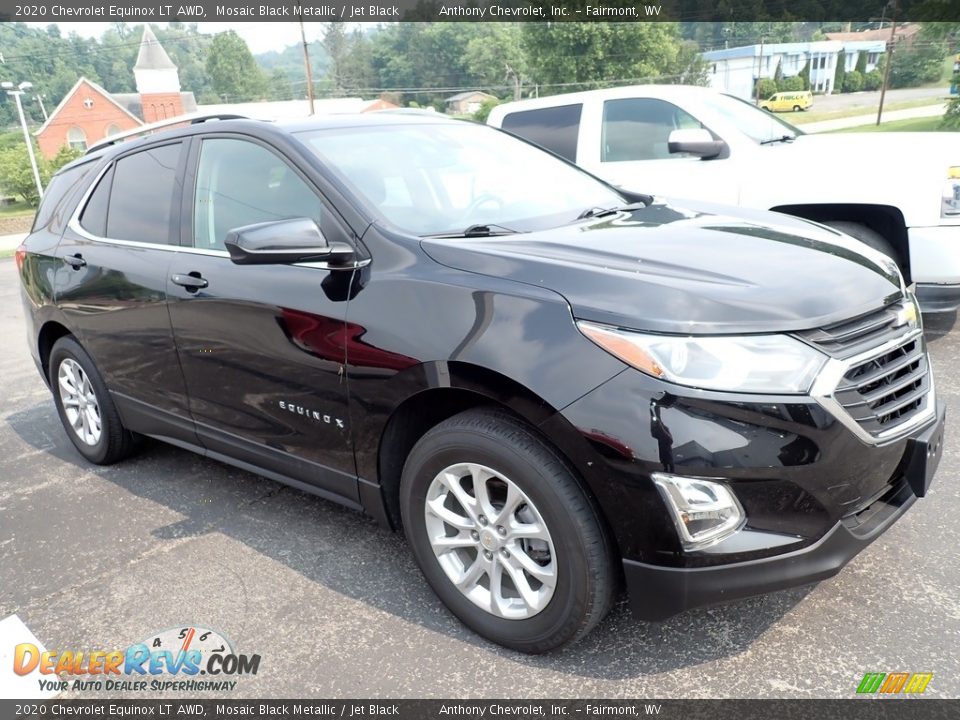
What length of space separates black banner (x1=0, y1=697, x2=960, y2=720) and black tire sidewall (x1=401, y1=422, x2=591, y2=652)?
214 millimetres

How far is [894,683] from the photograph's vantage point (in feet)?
7.21

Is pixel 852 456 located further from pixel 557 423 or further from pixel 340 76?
pixel 340 76

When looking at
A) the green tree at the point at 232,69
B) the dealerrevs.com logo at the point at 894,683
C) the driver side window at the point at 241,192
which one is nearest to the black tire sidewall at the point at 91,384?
the driver side window at the point at 241,192

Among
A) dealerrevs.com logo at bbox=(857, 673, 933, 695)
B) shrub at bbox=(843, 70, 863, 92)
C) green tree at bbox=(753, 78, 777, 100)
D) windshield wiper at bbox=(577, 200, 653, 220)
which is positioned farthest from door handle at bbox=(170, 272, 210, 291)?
shrub at bbox=(843, 70, 863, 92)

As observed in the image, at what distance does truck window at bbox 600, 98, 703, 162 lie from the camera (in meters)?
6.22

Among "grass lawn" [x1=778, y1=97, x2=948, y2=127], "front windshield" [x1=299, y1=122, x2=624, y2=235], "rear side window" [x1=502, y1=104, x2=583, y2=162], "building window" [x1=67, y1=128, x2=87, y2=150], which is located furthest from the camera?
"building window" [x1=67, y1=128, x2=87, y2=150]

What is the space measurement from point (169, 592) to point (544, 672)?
1546 millimetres

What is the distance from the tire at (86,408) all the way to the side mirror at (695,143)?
4.08 m

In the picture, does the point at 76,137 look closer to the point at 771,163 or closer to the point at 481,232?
the point at 771,163

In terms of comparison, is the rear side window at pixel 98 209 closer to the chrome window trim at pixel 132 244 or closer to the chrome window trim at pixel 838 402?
the chrome window trim at pixel 132 244

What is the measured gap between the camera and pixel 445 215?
2.91m

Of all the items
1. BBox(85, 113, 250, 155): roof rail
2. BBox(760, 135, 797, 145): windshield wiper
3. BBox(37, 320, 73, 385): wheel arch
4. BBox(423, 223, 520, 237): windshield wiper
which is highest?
BBox(85, 113, 250, 155): roof rail

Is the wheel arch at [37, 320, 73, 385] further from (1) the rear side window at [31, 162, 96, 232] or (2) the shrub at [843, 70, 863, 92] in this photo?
(2) the shrub at [843, 70, 863, 92]

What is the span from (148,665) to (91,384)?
2.02 meters
